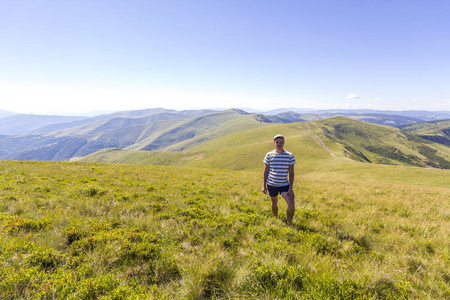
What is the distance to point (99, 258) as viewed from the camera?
4.12 metres

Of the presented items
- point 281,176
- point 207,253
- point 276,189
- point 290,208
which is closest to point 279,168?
point 281,176

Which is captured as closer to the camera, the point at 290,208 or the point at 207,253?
the point at 207,253

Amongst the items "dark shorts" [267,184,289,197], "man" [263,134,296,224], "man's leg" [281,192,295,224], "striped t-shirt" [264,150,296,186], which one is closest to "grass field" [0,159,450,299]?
"man's leg" [281,192,295,224]

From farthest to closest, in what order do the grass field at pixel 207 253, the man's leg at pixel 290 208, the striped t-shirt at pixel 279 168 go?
the striped t-shirt at pixel 279 168 → the man's leg at pixel 290 208 → the grass field at pixel 207 253

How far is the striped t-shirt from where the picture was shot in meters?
6.93

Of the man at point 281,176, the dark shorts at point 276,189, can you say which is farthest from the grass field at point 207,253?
the dark shorts at point 276,189

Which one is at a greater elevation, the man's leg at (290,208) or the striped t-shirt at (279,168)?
the striped t-shirt at (279,168)

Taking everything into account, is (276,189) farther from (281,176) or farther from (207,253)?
(207,253)

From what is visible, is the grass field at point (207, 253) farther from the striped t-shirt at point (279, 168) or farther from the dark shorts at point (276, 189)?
the striped t-shirt at point (279, 168)

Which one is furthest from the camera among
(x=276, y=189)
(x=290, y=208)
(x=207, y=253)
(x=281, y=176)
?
(x=276, y=189)

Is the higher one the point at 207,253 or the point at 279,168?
the point at 279,168

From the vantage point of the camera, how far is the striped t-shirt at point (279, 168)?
6926 millimetres

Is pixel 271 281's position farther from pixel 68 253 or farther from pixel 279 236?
pixel 68 253

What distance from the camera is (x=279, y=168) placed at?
6973mm
